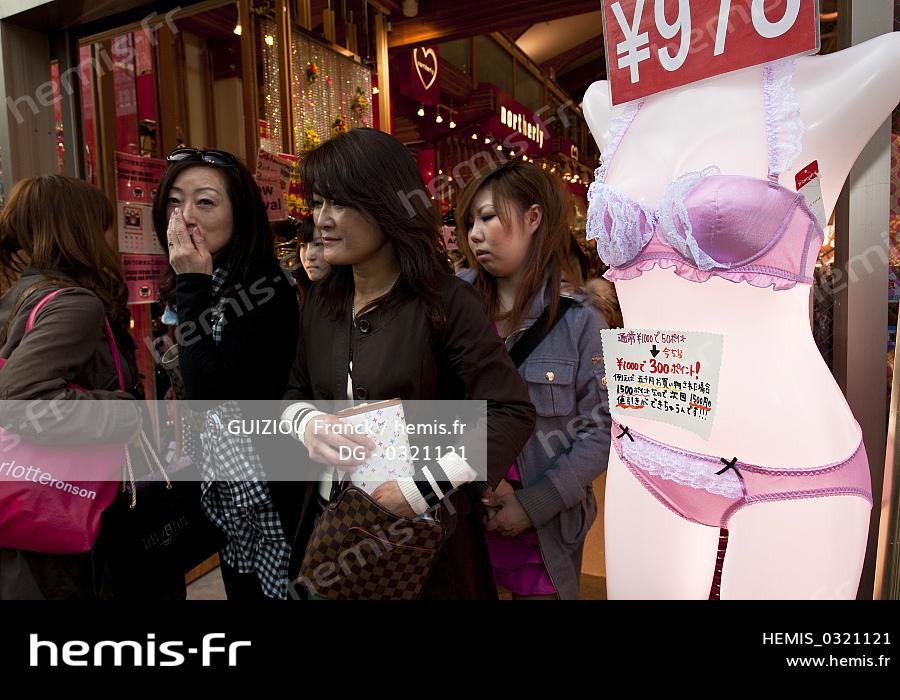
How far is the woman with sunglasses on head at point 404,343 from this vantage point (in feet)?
4.01

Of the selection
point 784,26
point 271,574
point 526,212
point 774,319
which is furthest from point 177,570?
point 784,26

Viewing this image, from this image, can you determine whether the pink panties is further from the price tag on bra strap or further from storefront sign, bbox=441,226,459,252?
storefront sign, bbox=441,226,459,252

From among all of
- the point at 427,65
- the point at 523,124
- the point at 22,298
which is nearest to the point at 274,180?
the point at 22,298

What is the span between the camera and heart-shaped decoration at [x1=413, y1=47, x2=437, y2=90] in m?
4.78

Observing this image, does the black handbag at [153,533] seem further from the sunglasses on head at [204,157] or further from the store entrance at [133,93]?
the store entrance at [133,93]

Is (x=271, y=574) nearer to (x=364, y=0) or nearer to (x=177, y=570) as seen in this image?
(x=177, y=570)

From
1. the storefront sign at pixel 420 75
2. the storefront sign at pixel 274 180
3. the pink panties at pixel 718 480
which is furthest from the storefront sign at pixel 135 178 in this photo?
the storefront sign at pixel 420 75

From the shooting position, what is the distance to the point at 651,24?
3.85 ft

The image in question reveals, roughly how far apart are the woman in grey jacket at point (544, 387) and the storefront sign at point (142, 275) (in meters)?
1.64

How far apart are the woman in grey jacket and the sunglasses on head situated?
2.16ft

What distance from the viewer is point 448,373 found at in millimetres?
1287

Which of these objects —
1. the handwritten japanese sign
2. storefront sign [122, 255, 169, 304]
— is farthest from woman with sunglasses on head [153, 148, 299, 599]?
storefront sign [122, 255, 169, 304]

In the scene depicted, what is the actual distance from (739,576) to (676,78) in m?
0.90

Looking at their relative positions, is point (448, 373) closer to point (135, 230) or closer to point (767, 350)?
point (767, 350)
